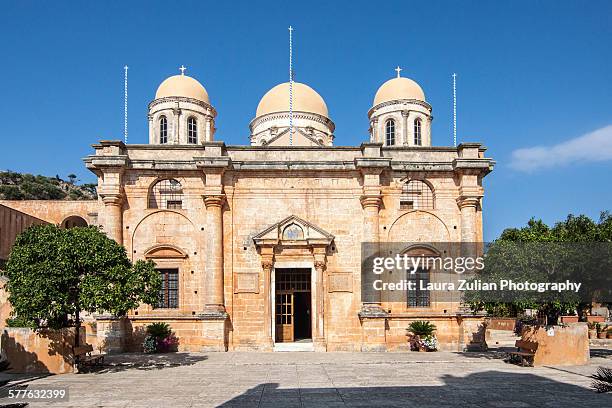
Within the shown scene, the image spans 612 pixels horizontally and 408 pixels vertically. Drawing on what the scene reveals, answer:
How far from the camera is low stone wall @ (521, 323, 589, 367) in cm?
1744

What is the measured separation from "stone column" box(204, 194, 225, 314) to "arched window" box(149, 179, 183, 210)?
1734 mm

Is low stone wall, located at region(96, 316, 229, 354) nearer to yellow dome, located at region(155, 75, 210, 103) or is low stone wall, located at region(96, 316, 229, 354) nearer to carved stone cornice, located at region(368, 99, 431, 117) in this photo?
yellow dome, located at region(155, 75, 210, 103)

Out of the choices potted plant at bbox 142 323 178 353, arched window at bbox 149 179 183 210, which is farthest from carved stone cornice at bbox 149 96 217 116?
potted plant at bbox 142 323 178 353

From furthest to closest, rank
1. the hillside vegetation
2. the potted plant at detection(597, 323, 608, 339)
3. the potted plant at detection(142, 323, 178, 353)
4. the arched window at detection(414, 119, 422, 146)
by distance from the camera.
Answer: the hillside vegetation < the arched window at detection(414, 119, 422, 146) < the potted plant at detection(597, 323, 608, 339) < the potted plant at detection(142, 323, 178, 353)

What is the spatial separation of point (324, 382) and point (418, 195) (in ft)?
37.3

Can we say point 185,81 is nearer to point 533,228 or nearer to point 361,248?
point 361,248

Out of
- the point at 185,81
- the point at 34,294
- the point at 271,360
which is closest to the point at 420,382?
the point at 271,360

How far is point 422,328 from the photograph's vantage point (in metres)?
21.5

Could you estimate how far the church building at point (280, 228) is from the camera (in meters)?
21.9

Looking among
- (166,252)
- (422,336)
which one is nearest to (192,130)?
(166,252)

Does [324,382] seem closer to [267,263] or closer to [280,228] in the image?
[267,263]

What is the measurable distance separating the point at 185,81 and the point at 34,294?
20144 millimetres

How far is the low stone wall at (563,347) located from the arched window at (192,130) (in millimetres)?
21721

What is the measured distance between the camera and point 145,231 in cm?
2239
